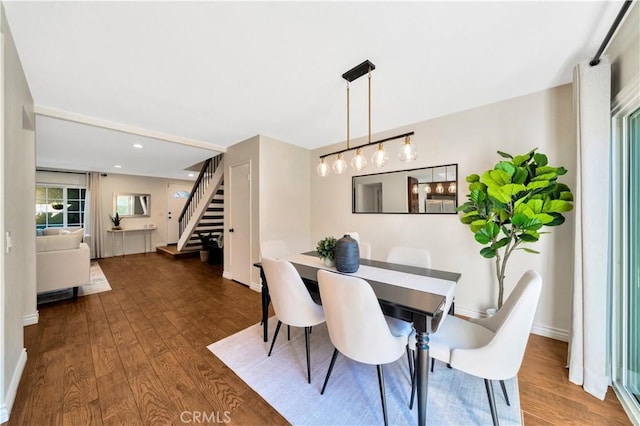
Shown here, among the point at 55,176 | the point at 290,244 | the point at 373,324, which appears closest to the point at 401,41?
the point at 373,324

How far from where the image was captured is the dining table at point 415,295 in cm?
131

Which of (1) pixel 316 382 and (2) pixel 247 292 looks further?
(2) pixel 247 292

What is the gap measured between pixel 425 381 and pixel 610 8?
2.44 meters

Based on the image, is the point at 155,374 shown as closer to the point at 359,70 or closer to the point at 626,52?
the point at 359,70

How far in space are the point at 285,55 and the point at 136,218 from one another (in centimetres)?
762

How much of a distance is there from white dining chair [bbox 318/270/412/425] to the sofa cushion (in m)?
4.18

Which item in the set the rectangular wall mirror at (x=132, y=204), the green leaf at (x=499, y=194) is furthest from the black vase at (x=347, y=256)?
the rectangular wall mirror at (x=132, y=204)

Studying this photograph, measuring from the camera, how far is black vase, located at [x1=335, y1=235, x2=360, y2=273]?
6.30 feet

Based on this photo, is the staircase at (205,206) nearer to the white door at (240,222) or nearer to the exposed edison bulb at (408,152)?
the white door at (240,222)

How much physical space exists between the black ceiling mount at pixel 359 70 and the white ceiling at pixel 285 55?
5cm

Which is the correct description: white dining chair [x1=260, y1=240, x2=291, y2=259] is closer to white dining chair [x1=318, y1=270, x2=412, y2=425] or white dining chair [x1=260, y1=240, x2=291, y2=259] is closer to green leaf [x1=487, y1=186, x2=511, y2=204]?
white dining chair [x1=318, y1=270, x2=412, y2=425]

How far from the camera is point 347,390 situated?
168 cm

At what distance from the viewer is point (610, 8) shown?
139cm

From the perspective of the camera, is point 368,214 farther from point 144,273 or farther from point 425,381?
point 144,273
